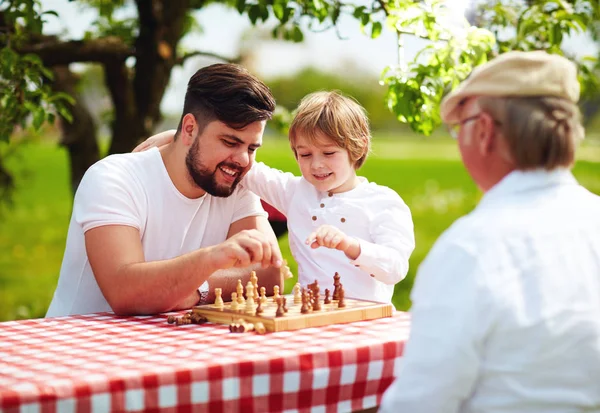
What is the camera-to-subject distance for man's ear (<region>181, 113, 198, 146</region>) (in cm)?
318

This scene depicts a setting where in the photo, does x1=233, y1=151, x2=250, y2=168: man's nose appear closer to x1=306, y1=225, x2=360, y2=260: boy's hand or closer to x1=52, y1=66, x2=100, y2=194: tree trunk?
x1=306, y1=225, x2=360, y2=260: boy's hand

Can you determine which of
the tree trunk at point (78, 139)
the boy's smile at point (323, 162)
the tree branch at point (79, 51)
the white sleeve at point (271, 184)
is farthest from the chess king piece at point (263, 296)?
the tree trunk at point (78, 139)

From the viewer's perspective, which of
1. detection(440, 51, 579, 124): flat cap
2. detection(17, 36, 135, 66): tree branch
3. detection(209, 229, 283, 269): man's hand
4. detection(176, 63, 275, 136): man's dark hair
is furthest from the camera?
detection(17, 36, 135, 66): tree branch

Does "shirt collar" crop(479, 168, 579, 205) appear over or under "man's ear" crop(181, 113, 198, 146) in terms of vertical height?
over

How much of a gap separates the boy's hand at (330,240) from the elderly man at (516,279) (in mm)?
978

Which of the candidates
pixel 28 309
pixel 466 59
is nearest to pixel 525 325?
pixel 466 59

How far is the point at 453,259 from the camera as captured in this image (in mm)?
1640

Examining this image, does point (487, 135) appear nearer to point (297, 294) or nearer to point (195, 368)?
point (195, 368)

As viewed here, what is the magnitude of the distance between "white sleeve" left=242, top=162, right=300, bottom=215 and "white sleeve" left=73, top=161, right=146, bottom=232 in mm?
608

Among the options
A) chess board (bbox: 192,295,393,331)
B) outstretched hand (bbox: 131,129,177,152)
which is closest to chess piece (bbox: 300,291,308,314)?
chess board (bbox: 192,295,393,331)

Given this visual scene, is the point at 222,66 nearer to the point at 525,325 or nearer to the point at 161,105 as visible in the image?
the point at 525,325

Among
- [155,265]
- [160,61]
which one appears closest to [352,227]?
[155,265]

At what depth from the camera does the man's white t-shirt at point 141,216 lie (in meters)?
2.96

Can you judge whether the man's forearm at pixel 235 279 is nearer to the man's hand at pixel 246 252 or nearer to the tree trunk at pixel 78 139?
the man's hand at pixel 246 252
